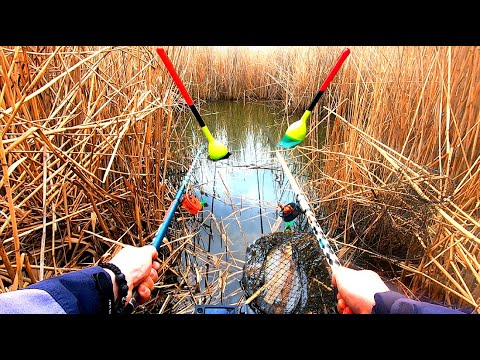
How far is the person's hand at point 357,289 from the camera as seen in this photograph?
2.75ft

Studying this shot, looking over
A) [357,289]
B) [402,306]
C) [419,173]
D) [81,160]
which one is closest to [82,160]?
[81,160]

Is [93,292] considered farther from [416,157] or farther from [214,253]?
[416,157]

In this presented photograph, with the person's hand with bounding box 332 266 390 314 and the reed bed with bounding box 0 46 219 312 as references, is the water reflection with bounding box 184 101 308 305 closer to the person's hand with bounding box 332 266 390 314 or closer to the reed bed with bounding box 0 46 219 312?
the reed bed with bounding box 0 46 219 312

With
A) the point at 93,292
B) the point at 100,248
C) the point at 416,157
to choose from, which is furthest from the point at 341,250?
the point at 93,292

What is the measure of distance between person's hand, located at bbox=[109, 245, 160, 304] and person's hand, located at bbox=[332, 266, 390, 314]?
1.83 ft

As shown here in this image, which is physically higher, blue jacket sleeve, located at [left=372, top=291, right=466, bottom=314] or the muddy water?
blue jacket sleeve, located at [left=372, top=291, right=466, bottom=314]

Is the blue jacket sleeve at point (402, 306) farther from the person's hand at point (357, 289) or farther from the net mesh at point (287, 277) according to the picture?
the net mesh at point (287, 277)

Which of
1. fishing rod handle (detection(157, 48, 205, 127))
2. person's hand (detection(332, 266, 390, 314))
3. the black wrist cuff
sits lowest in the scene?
person's hand (detection(332, 266, 390, 314))

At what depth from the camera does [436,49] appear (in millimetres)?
1402

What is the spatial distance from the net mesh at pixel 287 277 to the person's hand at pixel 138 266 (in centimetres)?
52

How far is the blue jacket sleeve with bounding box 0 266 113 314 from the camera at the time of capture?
58cm

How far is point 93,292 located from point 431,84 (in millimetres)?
1578

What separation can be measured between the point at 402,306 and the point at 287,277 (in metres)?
0.79

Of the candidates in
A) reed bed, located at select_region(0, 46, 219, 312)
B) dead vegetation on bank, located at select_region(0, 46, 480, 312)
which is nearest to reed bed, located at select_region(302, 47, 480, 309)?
dead vegetation on bank, located at select_region(0, 46, 480, 312)
